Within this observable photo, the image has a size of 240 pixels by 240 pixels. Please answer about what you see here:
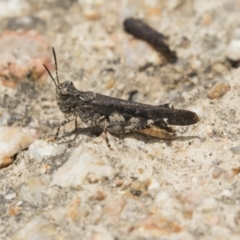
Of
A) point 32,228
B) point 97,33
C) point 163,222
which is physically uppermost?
point 97,33

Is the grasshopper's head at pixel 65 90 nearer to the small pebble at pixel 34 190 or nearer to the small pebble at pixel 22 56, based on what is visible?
the small pebble at pixel 22 56

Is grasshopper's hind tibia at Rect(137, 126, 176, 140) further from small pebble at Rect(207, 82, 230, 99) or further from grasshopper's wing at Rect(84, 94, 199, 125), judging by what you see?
small pebble at Rect(207, 82, 230, 99)

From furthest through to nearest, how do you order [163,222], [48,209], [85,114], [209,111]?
A: [85,114] < [209,111] < [48,209] < [163,222]

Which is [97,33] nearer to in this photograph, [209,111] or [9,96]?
[9,96]

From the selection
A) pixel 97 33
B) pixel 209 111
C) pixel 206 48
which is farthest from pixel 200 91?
pixel 97 33

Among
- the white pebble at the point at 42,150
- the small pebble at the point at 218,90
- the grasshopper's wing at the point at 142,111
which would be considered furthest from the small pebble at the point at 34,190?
the small pebble at the point at 218,90

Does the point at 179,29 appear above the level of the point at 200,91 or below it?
above

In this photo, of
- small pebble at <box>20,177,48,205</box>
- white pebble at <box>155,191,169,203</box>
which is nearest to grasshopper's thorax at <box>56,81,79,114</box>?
small pebble at <box>20,177,48,205</box>

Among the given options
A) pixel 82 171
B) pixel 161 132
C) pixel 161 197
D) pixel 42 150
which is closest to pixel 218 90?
pixel 161 132
